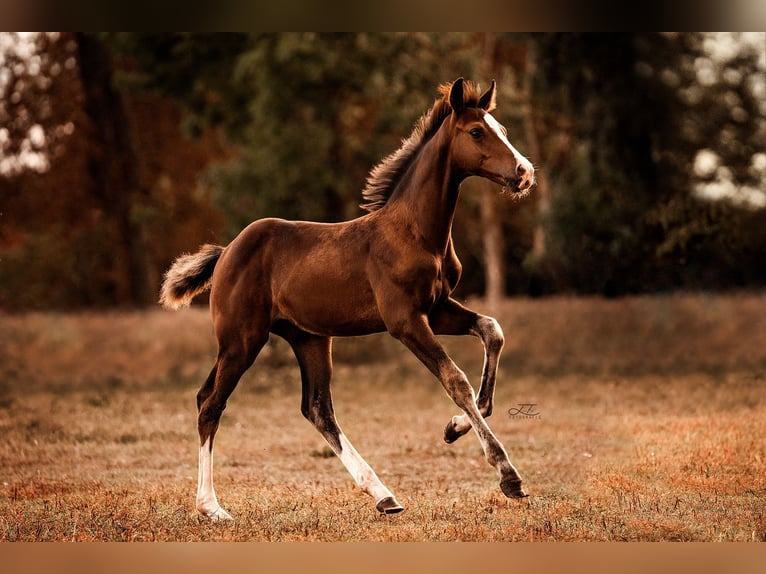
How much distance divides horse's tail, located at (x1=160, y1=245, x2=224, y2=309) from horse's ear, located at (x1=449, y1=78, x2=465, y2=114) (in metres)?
2.29

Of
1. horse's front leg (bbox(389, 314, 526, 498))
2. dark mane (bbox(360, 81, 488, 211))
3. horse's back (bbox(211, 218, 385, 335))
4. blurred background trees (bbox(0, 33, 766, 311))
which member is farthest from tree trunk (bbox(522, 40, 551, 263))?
horse's front leg (bbox(389, 314, 526, 498))

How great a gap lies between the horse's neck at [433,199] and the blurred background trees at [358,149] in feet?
18.9

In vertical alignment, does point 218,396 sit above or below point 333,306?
below

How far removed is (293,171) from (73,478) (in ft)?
29.9

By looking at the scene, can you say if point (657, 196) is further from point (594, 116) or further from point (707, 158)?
point (594, 116)

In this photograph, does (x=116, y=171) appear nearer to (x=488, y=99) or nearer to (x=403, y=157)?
(x=403, y=157)

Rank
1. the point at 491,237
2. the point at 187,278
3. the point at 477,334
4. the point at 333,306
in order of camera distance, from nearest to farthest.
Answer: the point at 477,334 < the point at 333,306 < the point at 187,278 < the point at 491,237

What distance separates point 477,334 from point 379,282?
74cm

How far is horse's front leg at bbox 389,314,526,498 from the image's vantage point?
5980mm

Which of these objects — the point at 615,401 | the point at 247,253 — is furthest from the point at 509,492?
the point at 615,401

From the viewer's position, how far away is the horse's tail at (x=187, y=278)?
7.71 m

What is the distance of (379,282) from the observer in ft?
22.1

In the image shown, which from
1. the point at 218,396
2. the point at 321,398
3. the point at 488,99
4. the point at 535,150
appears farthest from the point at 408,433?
the point at 535,150

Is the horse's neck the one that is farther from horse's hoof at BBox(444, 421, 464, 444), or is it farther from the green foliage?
the green foliage
